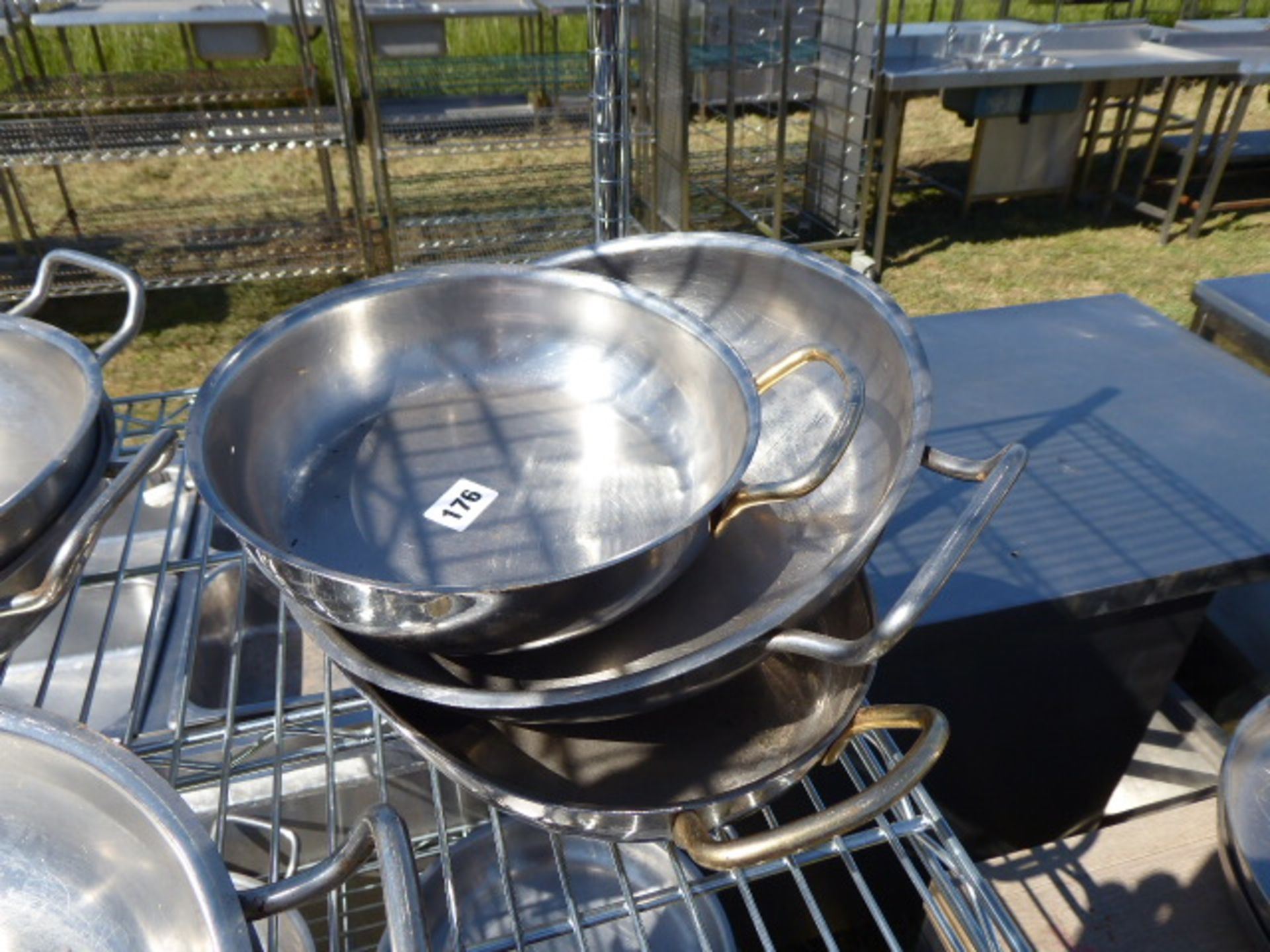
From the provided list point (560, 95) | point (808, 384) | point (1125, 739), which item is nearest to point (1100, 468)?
point (1125, 739)

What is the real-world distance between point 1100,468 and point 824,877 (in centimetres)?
54

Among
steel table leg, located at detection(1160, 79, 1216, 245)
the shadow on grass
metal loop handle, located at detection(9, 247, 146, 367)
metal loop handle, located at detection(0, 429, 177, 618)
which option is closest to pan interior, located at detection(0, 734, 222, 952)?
metal loop handle, located at detection(0, 429, 177, 618)

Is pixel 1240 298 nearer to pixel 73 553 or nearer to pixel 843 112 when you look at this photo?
→ pixel 73 553

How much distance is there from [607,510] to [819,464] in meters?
0.13

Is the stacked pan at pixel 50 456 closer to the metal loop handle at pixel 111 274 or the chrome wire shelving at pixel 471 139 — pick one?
the metal loop handle at pixel 111 274

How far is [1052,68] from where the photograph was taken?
2.82 meters

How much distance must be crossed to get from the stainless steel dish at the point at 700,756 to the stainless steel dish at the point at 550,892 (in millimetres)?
199

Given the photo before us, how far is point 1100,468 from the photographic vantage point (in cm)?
100

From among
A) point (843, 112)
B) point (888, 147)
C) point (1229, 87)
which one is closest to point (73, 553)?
point (888, 147)

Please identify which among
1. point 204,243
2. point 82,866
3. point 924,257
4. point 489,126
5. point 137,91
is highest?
point 82,866

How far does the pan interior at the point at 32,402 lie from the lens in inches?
28.1

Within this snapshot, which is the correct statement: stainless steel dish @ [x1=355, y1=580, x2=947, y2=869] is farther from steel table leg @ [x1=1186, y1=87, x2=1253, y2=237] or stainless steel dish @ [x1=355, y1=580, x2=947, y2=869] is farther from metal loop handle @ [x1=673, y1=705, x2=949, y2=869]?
steel table leg @ [x1=1186, y1=87, x2=1253, y2=237]

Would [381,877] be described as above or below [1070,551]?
above

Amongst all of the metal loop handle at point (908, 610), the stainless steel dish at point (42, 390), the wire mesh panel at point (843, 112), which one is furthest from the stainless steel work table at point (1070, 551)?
the wire mesh panel at point (843, 112)
